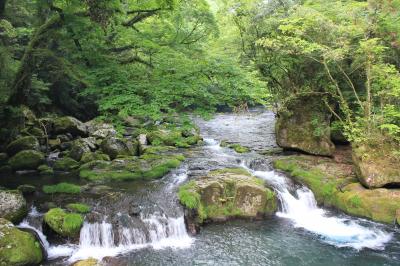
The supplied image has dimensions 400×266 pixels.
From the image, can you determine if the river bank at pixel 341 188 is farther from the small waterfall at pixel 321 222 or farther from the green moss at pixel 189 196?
the green moss at pixel 189 196

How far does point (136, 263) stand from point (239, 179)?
6.58 m

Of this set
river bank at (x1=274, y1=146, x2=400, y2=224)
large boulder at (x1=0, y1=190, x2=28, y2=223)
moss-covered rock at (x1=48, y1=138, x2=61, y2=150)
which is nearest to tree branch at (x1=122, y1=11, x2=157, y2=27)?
moss-covered rock at (x1=48, y1=138, x2=61, y2=150)

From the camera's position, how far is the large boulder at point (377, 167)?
51.5ft

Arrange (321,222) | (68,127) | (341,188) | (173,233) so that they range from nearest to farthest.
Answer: (173,233)
(321,222)
(341,188)
(68,127)

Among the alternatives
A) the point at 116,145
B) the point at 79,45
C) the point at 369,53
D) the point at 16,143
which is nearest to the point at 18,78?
the point at 79,45

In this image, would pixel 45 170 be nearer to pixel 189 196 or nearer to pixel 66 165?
pixel 66 165

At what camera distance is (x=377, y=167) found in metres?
16.0

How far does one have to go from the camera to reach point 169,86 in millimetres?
14805

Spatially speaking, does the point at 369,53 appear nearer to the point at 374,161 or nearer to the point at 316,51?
the point at 316,51

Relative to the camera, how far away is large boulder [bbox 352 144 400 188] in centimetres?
1570

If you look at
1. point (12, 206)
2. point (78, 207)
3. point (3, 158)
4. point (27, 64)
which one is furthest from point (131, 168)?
point (3, 158)

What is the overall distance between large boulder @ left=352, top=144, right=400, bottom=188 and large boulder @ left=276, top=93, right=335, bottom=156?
4005 mm

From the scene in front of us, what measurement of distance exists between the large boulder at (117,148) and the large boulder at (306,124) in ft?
30.3

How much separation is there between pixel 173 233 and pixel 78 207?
3.74 m
